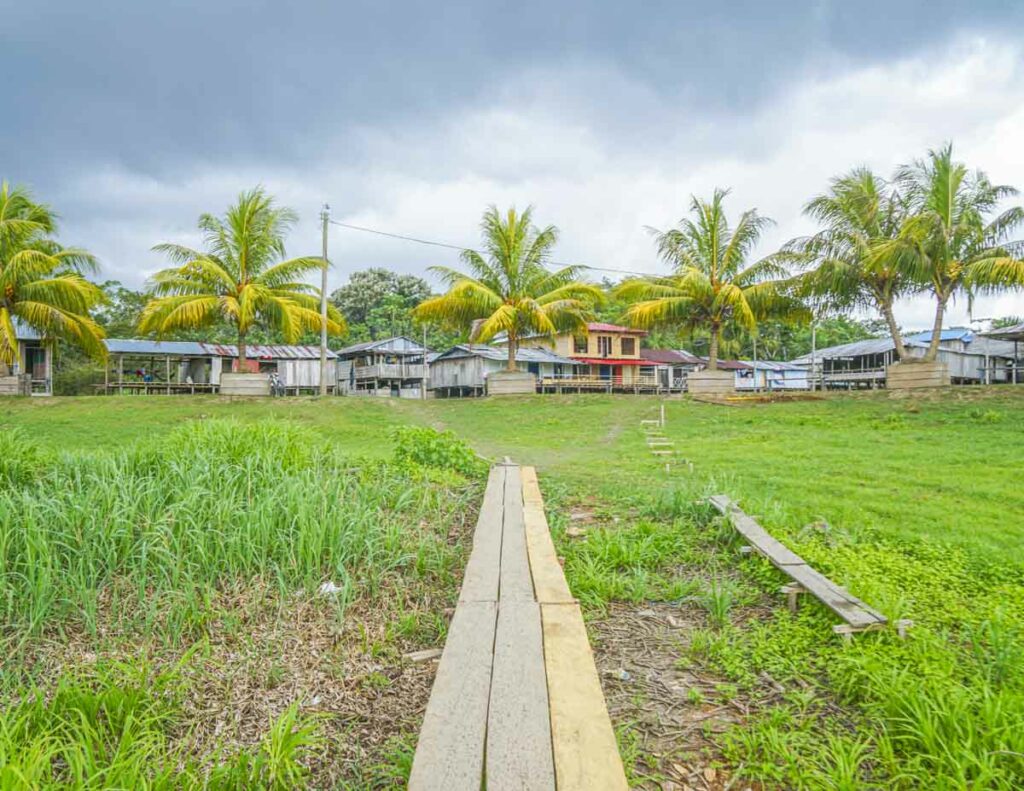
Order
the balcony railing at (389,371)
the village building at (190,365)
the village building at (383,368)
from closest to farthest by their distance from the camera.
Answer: the village building at (190,365) < the balcony railing at (389,371) < the village building at (383,368)

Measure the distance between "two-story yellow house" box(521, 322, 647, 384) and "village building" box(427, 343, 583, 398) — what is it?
26.1 inches

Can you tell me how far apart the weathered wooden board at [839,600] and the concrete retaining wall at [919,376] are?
15005 mm

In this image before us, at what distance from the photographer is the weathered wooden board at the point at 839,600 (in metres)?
2.39

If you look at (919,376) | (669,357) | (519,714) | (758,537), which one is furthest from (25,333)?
(669,357)

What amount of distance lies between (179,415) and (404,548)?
14.7m

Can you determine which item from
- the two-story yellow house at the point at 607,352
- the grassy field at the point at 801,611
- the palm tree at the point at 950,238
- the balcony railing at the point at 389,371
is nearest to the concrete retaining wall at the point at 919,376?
the palm tree at the point at 950,238

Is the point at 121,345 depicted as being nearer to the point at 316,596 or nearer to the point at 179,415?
the point at 179,415

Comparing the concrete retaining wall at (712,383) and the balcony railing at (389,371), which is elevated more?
the balcony railing at (389,371)

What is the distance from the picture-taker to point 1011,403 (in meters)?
12.3

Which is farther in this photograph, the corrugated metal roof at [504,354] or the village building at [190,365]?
the corrugated metal roof at [504,354]

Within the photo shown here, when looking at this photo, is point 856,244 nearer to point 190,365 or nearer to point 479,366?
point 479,366

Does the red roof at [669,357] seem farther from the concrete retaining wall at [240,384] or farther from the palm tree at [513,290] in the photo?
the concrete retaining wall at [240,384]

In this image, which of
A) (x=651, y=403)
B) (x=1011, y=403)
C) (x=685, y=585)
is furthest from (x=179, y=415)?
(x=1011, y=403)

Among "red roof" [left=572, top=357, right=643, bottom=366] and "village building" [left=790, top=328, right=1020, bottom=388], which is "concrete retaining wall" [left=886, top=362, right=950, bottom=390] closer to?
"village building" [left=790, top=328, right=1020, bottom=388]
